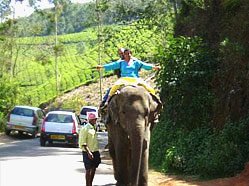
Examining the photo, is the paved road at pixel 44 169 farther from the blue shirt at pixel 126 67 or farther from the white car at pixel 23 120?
the white car at pixel 23 120

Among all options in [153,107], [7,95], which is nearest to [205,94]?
[153,107]

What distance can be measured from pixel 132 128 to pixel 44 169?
7.14 meters

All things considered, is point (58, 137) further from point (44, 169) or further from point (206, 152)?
point (206, 152)

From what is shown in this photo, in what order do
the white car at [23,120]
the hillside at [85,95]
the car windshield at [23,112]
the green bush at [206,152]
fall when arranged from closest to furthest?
1. the green bush at [206,152]
2. the white car at [23,120]
3. the car windshield at [23,112]
4. the hillside at [85,95]

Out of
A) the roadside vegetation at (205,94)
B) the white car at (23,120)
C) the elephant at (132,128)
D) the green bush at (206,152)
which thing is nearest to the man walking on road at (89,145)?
the elephant at (132,128)

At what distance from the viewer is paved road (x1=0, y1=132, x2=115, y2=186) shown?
515 inches

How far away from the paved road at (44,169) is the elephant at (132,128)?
3117 millimetres

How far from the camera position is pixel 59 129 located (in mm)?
24188

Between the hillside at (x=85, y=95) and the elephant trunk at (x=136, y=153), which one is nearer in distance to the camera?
the elephant trunk at (x=136, y=153)

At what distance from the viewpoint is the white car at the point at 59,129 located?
79.5ft

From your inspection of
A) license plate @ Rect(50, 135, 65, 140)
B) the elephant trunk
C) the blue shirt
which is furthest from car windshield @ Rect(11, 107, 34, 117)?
the elephant trunk

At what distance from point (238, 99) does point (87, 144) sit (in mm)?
5380

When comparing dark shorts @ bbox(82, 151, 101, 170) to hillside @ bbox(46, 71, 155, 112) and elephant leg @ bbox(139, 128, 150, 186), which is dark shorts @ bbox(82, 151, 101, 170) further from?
hillside @ bbox(46, 71, 155, 112)

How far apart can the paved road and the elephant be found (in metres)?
3.12
